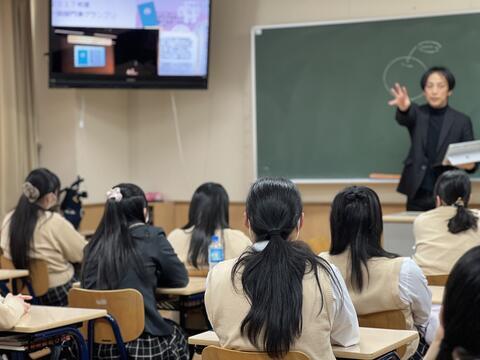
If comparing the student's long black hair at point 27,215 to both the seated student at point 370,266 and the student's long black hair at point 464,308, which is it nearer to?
the seated student at point 370,266

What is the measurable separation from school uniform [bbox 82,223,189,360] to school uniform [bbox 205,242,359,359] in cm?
140

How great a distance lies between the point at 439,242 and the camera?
4.12 meters

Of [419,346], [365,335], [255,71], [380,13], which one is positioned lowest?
[419,346]

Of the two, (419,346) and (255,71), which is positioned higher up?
(255,71)

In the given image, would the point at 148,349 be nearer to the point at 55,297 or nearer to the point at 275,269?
the point at 55,297

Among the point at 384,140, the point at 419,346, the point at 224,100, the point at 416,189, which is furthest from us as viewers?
the point at 224,100

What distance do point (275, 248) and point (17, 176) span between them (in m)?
4.51

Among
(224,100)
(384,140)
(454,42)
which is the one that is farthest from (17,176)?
(454,42)

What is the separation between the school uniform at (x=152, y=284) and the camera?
3811 millimetres

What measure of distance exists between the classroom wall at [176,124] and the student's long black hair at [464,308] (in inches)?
203

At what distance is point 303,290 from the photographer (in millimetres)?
2367

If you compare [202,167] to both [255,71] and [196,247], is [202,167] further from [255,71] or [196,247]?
[196,247]

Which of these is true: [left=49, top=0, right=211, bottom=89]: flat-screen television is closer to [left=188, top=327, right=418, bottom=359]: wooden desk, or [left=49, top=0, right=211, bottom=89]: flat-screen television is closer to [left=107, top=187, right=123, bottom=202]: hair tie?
[left=107, top=187, right=123, bottom=202]: hair tie

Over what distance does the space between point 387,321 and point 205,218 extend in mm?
1777
